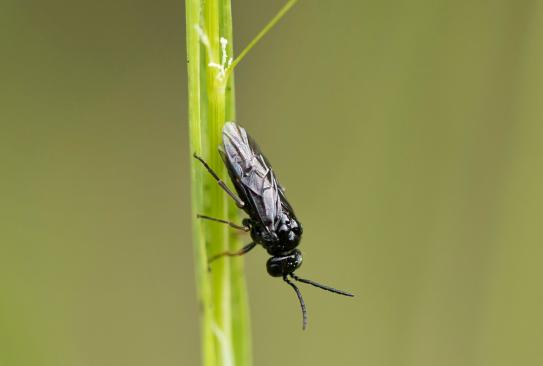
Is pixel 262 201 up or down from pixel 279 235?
up

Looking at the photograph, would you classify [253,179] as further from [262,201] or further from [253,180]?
[262,201]

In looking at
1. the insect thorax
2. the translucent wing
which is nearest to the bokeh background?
the insect thorax

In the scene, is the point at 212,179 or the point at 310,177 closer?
the point at 212,179

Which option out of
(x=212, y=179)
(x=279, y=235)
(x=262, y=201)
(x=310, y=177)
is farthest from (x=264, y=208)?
(x=310, y=177)

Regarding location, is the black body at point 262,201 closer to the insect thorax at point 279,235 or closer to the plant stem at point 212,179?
the insect thorax at point 279,235

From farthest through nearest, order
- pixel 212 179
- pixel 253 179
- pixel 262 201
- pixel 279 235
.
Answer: pixel 279 235
pixel 262 201
pixel 253 179
pixel 212 179

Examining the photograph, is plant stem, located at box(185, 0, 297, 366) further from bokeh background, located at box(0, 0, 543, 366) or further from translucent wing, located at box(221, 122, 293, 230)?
bokeh background, located at box(0, 0, 543, 366)

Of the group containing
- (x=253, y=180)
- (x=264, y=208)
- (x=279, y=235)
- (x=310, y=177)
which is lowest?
(x=279, y=235)

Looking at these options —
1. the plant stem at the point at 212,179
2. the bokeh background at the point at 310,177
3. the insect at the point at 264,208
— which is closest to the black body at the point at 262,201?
the insect at the point at 264,208
